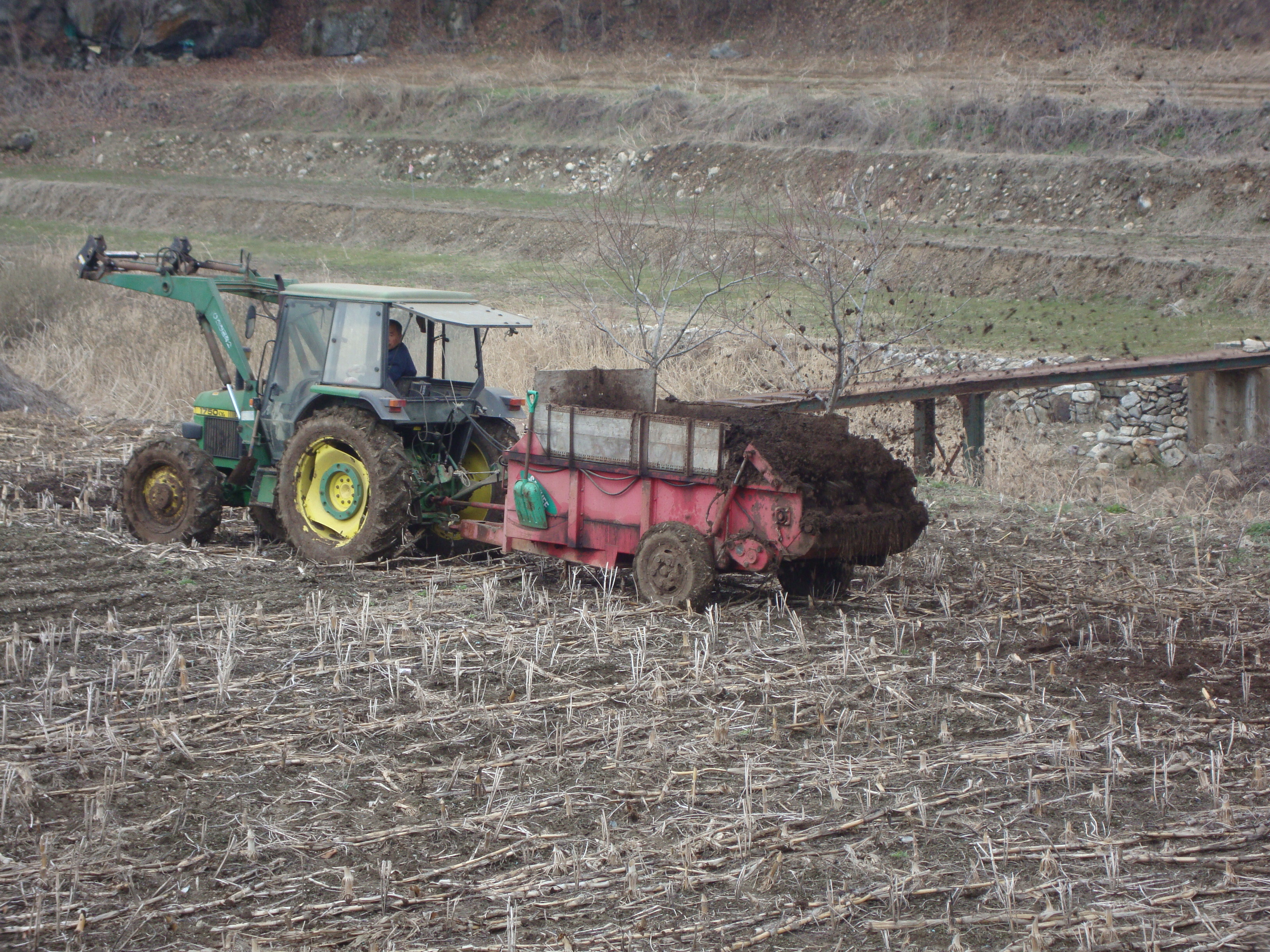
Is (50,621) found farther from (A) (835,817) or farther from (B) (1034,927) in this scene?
(B) (1034,927)

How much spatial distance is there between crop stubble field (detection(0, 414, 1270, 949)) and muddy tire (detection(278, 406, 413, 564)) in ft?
0.77

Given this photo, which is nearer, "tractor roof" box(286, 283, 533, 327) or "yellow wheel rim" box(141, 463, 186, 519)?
"tractor roof" box(286, 283, 533, 327)

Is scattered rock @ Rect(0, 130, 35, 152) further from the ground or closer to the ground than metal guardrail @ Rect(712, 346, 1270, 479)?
further from the ground

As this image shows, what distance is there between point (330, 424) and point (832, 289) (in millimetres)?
7770

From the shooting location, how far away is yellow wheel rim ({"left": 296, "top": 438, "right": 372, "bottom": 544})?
9.76m

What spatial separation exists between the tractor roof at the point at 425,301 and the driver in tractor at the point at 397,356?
0.17m

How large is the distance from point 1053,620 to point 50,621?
607cm

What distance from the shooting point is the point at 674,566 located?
28.1 ft

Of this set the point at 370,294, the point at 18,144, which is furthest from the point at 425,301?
the point at 18,144

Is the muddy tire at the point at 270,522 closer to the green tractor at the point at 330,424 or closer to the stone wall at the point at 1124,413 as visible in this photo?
the green tractor at the point at 330,424

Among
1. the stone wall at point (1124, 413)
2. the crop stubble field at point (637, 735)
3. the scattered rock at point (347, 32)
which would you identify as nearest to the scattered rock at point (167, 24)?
the scattered rock at point (347, 32)

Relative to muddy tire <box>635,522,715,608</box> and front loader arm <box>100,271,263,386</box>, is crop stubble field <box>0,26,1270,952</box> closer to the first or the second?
muddy tire <box>635,522,715,608</box>

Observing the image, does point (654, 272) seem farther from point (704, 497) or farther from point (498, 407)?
point (704, 497)

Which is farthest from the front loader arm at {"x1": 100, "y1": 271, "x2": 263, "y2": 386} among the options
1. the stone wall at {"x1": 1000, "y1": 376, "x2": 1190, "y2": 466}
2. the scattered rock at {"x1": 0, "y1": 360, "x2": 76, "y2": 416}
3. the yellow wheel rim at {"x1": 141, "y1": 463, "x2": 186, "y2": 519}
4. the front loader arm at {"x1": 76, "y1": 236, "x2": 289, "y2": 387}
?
the stone wall at {"x1": 1000, "y1": 376, "x2": 1190, "y2": 466}
